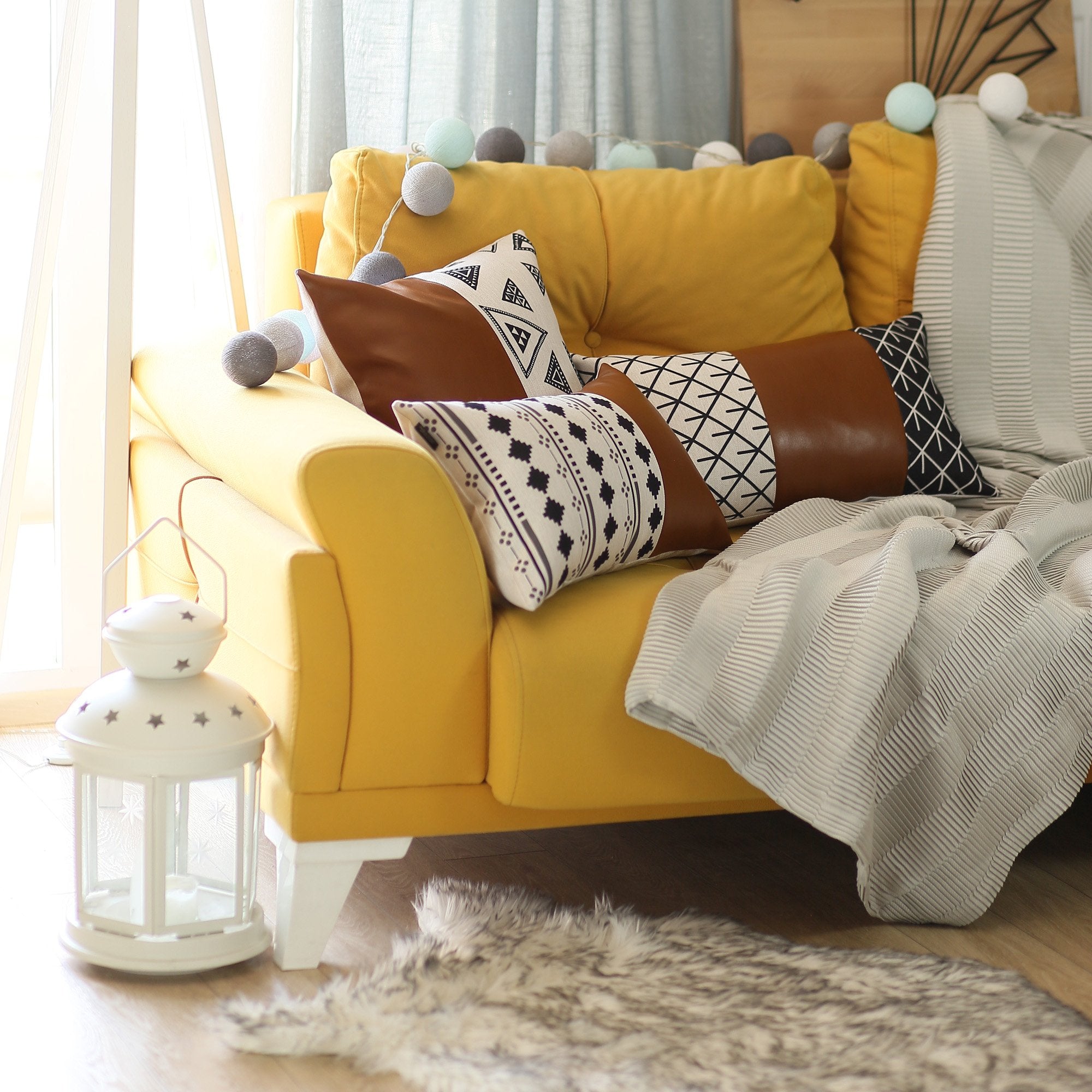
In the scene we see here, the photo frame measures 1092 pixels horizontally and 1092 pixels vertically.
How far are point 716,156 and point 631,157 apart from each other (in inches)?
5.8

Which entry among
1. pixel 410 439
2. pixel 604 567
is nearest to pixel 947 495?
pixel 604 567

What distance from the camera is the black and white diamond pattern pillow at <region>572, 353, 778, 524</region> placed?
1802 millimetres

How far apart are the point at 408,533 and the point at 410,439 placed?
12 centimetres

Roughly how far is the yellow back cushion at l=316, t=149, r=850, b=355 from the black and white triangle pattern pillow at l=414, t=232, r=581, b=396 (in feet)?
0.38

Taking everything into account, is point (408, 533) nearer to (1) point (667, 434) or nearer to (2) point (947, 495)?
(1) point (667, 434)

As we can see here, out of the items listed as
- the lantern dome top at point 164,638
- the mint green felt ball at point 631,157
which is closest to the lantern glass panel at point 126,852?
the lantern dome top at point 164,638

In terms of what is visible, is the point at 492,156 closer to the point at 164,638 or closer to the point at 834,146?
the point at 834,146

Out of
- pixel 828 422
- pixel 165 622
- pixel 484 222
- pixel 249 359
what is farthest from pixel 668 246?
pixel 165 622

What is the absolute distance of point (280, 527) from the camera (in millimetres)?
1386

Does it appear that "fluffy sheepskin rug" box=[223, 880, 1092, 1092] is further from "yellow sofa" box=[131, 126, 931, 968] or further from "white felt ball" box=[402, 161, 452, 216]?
"white felt ball" box=[402, 161, 452, 216]

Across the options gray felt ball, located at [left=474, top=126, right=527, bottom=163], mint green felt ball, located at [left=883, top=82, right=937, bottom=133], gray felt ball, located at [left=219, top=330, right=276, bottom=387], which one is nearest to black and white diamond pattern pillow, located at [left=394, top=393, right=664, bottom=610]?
gray felt ball, located at [left=219, top=330, right=276, bottom=387]

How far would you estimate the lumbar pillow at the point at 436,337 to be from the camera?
5.26 feet

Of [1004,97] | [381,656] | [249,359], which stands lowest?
[381,656]

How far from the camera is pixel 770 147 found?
2326 millimetres
